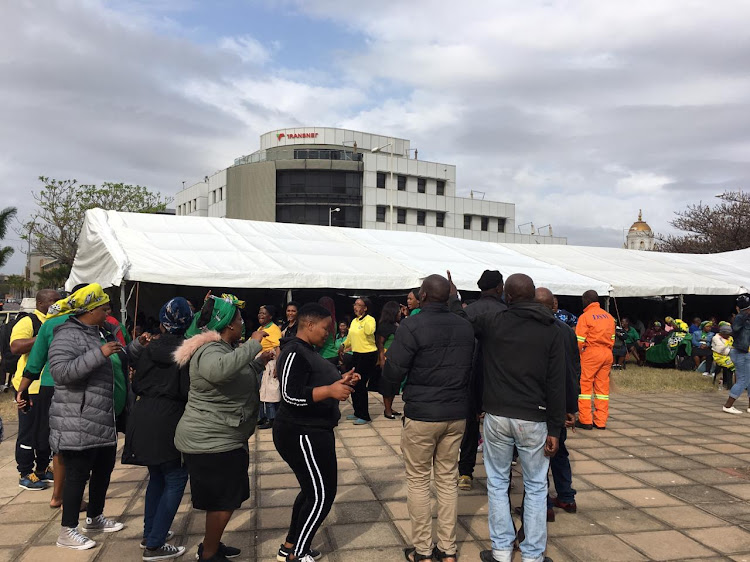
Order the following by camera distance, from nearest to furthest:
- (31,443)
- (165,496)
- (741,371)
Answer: (165,496)
(31,443)
(741,371)

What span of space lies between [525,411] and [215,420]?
68.8 inches

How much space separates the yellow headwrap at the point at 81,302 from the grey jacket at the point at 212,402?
96cm

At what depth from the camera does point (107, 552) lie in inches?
138

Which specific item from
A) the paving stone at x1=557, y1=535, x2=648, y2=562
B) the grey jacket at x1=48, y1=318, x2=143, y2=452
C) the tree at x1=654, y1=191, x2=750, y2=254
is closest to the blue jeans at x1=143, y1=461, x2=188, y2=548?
the grey jacket at x1=48, y1=318, x2=143, y2=452

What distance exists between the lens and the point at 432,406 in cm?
325

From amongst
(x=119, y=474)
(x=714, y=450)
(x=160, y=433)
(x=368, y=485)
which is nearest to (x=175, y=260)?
(x=119, y=474)

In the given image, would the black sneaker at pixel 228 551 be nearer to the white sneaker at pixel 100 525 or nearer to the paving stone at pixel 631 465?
the white sneaker at pixel 100 525

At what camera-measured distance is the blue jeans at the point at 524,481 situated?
3.23 m

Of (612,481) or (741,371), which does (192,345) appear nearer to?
(612,481)

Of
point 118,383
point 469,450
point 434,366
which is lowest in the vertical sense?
point 469,450

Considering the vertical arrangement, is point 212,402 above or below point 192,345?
below

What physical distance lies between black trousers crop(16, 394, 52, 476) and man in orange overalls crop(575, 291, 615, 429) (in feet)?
18.9

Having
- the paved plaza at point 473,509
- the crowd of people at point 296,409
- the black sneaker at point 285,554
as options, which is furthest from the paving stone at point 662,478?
the black sneaker at point 285,554

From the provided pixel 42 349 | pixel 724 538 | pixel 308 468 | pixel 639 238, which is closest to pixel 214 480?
pixel 308 468
